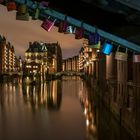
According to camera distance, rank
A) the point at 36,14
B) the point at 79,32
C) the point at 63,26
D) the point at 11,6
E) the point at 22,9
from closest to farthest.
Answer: the point at 11,6, the point at 22,9, the point at 36,14, the point at 63,26, the point at 79,32

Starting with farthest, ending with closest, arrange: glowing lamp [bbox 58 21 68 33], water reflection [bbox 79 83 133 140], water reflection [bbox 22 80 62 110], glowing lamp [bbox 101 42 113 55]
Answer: water reflection [bbox 22 80 62 110] → water reflection [bbox 79 83 133 140] → glowing lamp [bbox 101 42 113 55] → glowing lamp [bbox 58 21 68 33]

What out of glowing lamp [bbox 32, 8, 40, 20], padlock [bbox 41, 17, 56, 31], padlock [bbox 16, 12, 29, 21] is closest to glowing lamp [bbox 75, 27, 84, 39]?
padlock [bbox 41, 17, 56, 31]

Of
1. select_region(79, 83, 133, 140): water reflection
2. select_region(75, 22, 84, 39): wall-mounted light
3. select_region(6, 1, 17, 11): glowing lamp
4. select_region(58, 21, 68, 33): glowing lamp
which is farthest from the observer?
select_region(79, 83, 133, 140): water reflection

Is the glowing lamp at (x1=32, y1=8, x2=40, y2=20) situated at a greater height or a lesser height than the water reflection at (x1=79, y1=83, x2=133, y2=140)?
greater

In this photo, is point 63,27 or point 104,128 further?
point 104,128

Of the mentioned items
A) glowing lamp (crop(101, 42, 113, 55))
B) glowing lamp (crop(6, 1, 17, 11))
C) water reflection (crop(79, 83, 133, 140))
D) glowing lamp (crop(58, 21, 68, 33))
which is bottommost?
water reflection (crop(79, 83, 133, 140))

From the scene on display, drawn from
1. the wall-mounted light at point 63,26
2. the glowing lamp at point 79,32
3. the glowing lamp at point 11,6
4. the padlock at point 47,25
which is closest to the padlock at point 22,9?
the glowing lamp at point 11,6

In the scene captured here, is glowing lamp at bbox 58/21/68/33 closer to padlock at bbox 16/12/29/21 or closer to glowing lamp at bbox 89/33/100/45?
glowing lamp at bbox 89/33/100/45

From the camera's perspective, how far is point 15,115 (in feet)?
96.9

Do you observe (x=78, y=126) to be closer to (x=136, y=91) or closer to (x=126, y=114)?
(x=126, y=114)

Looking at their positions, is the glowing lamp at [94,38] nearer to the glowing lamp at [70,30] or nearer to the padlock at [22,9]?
the glowing lamp at [70,30]

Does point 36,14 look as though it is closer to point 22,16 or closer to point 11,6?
point 22,16

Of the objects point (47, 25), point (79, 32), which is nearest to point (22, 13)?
point (47, 25)

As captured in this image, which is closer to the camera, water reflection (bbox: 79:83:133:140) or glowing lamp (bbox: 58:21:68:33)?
glowing lamp (bbox: 58:21:68:33)
